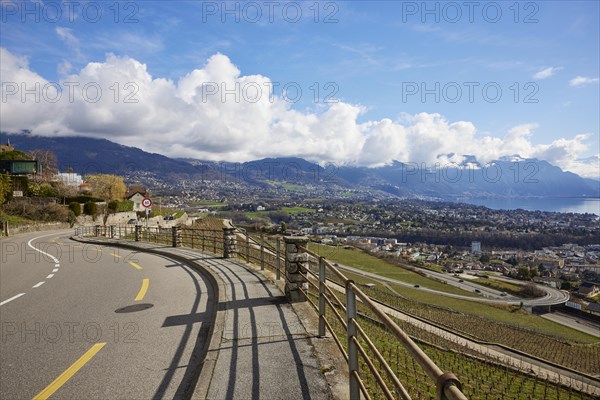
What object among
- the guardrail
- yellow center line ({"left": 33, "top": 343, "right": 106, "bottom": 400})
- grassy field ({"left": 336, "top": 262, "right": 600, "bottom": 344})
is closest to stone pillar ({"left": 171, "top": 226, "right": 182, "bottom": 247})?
the guardrail

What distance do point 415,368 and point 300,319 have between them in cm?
520

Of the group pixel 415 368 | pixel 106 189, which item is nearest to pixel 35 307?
pixel 415 368

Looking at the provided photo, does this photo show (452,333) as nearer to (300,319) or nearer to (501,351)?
(501,351)

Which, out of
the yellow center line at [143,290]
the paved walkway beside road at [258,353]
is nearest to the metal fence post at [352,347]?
the paved walkway beside road at [258,353]

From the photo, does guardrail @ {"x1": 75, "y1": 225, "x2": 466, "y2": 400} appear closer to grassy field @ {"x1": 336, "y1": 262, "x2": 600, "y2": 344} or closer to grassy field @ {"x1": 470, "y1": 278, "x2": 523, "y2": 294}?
grassy field @ {"x1": 336, "y1": 262, "x2": 600, "y2": 344}

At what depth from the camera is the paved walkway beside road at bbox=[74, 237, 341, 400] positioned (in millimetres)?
4195

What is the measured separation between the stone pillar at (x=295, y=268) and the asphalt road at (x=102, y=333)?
6.08ft

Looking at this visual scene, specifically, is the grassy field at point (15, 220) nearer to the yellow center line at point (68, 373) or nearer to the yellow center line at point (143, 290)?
the yellow center line at point (143, 290)

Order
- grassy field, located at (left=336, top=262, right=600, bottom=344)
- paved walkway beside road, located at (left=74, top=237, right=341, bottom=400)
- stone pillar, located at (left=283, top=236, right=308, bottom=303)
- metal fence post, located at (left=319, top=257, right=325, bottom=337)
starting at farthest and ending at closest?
grassy field, located at (left=336, top=262, right=600, bottom=344) → stone pillar, located at (left=283, top=236, right=308, bottom=303) → metal fence post, located at (left=319, top=257, right=325, bottom=337) → paved walkway beside road, located at (left=74, top=237, right=341, bottom=400)

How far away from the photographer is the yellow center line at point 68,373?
451 centimetres

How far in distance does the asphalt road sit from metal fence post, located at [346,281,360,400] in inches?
82.5

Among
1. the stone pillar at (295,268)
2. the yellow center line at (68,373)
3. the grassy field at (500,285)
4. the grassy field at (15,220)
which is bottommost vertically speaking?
the grassy field at (500,285)

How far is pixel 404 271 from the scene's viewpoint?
55.2 meters

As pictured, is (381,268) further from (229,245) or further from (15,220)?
(15,220)
